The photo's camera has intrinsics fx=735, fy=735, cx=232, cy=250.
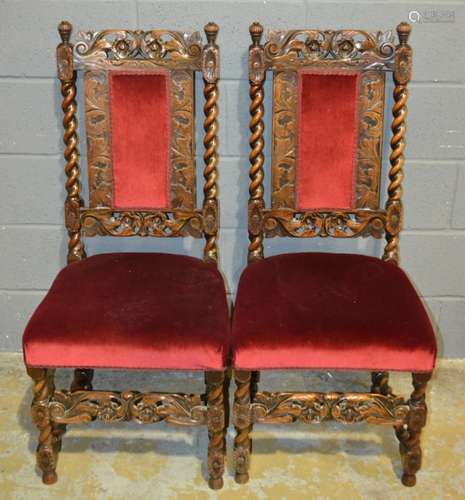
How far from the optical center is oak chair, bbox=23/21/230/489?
188 cm

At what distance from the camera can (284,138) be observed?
7.28 feet

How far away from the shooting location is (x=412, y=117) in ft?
7.88

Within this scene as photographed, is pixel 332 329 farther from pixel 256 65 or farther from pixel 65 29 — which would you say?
pixel 65 29

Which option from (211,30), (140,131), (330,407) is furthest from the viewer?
(140,131)

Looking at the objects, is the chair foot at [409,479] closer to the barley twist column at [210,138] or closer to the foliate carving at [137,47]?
the barley twist column at [210,138]

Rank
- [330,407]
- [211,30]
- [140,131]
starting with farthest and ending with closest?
[140,131], [211,30], [330,407]

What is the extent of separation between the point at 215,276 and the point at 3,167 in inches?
34.0

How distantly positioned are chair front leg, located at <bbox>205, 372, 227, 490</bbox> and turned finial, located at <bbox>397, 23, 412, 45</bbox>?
1.09 meters

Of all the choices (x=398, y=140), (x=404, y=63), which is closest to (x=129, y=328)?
(x=398, y=140)

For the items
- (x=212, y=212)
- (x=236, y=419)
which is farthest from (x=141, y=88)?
(x=236, y=419)

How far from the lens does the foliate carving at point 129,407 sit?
1.99m

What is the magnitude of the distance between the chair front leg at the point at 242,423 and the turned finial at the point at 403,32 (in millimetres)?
1061

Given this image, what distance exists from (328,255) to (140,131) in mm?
684

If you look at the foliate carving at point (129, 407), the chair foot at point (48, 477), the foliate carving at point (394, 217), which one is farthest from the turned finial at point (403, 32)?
the chair foot at point (48, 477)
